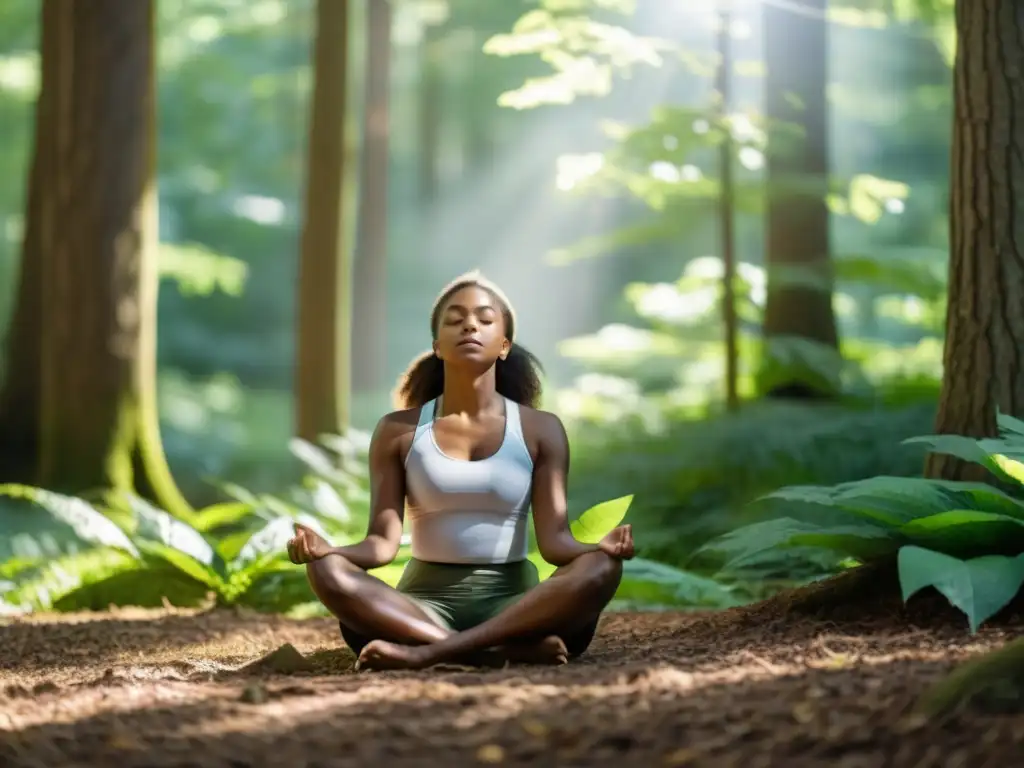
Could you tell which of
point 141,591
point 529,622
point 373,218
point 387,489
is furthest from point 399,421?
point 373,218

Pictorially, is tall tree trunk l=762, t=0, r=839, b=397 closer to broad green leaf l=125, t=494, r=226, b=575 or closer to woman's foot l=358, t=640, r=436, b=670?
broad green leaf l=125, t=494, r=226, b=575

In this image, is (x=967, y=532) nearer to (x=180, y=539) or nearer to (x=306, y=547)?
(x=306, y=547)

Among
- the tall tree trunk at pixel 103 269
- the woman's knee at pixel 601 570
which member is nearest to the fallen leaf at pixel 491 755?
the woman's knee at pixel 601 570

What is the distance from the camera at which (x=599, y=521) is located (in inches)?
200

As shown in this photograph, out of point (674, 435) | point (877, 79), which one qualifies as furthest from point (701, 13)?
point (877, 79)

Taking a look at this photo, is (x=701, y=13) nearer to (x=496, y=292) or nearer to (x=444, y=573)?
(x=496, y=292)

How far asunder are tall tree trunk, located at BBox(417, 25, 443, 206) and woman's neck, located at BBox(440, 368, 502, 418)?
19.7m

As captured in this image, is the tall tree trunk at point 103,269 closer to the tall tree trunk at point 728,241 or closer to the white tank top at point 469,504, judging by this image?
the tall tree trunk at point 728,241

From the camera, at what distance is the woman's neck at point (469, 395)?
445 cm

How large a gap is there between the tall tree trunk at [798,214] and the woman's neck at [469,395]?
574 centimetres

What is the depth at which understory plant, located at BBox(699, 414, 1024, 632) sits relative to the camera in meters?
3.99

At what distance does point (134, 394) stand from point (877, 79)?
20818 millimetres

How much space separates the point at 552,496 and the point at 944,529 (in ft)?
4.66

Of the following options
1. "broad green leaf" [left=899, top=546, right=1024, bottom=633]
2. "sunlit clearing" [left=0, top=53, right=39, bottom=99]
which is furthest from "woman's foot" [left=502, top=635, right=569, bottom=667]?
"sunlit clearing" [left=0, top=53, right=39, bottom=99]
